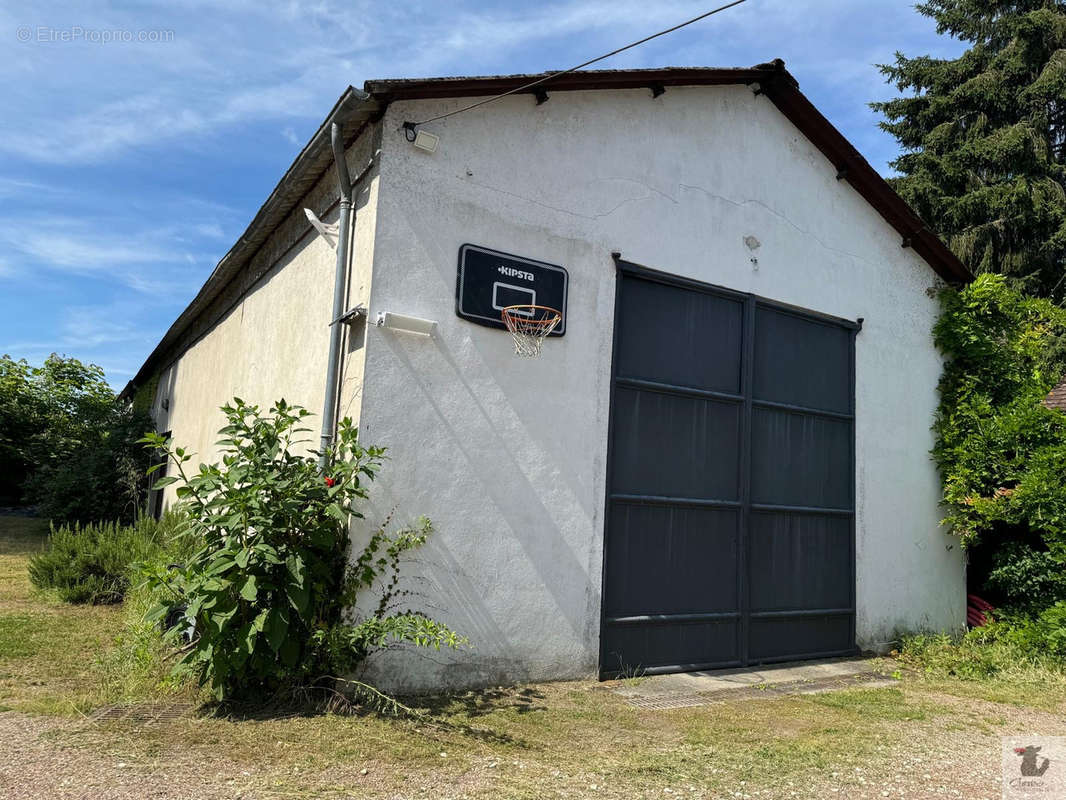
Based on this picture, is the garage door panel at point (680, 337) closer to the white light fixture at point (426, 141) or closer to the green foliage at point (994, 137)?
the white light fixture at point (426, 141)

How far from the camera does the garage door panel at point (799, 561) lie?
7.71 meters

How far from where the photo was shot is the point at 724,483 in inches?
297

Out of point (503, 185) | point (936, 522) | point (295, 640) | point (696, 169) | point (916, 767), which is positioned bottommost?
point (916, 767)

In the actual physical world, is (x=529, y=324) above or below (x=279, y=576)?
above

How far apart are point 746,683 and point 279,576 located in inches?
170

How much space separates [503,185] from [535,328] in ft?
4.07

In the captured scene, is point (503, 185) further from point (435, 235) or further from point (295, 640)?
point (295, 640)

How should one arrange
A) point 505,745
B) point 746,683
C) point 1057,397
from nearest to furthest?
1. point 505,745
2. point 746,683
3. point 1057,397

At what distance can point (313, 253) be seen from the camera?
24.1 ft

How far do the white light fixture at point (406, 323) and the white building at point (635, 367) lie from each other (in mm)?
41

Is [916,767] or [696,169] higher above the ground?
[696,169]

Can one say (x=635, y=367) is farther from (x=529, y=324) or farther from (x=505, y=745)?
(x=505, y=745)

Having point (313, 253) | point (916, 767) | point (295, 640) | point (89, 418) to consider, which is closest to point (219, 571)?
point (295, 640)

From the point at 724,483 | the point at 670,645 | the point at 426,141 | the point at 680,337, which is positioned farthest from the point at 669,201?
the point at 670,645
